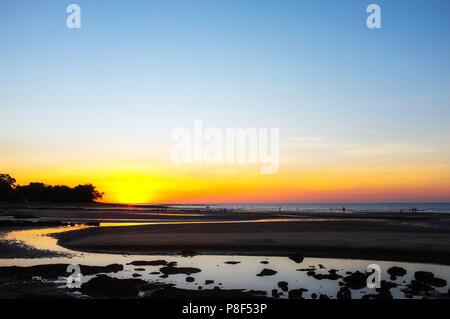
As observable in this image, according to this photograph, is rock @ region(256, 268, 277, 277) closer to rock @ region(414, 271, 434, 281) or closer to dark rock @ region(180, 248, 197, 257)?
→ rock @ region(414, 271, 434, 281)

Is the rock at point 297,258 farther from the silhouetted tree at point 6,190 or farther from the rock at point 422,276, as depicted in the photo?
the silhouetted tree at point 6,190

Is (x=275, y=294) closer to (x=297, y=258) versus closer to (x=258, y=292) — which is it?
(x=258, y=292)

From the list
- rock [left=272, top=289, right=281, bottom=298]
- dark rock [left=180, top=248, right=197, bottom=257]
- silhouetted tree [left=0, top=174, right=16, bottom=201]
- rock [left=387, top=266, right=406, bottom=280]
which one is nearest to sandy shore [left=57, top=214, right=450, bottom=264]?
dark rock [left=180, top=248, right=197, bottom=257]

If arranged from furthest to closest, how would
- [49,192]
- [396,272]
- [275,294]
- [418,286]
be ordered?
[49,192], [396,272], [418,286], [275,294]

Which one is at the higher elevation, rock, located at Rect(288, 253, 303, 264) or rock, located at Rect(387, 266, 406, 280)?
rock, located at Rect(387, 266, 406, 280)

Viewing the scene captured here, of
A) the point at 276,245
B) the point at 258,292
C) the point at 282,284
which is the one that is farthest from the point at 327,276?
the point at 276,245

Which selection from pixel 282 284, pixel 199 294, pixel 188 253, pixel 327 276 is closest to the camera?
pixel 199 294

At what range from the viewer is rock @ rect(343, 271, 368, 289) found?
16.3 meters

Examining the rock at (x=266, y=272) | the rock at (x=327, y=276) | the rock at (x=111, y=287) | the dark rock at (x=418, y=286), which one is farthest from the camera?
the rock at (x=266, y=272)

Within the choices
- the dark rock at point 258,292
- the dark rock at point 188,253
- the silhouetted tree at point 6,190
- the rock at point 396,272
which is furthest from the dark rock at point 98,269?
the silhouetted tree at point 6,190

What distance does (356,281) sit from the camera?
55.1 feet

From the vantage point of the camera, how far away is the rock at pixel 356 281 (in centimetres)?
1628
